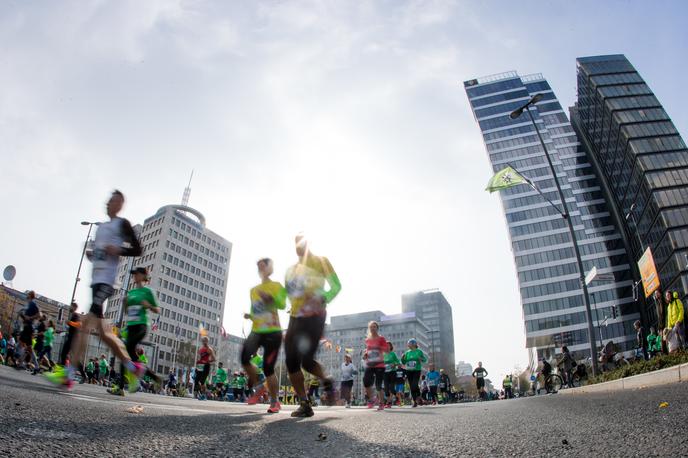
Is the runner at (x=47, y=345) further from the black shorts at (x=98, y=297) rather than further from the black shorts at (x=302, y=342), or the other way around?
the black shorts at (x=302, y=342)

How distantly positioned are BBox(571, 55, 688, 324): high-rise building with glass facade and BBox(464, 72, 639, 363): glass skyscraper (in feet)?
14.8

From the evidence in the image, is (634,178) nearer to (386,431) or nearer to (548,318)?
(548,318)

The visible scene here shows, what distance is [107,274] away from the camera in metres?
4.20

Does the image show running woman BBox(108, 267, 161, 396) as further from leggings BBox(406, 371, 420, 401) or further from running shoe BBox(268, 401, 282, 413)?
leggings BBox(406, 371, 420, 401)

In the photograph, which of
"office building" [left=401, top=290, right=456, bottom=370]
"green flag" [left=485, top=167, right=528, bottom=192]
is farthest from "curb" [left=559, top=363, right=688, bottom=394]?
"office building" [left=401, top=290, right=456, bottom=370]

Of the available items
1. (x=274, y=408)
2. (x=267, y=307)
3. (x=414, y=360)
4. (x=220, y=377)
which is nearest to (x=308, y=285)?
(x=267, y=307)

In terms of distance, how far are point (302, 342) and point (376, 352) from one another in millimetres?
4943

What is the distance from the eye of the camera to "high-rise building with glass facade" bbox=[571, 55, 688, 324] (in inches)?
1853

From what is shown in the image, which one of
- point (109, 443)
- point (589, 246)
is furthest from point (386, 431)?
point (589, 246)

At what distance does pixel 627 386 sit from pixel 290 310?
6.92 meters

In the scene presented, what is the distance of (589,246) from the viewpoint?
75.2 metres

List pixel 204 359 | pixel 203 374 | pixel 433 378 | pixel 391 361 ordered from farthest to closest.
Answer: pixel 433 378
pixel 203 374
pixel 204 359
pixel 391 361

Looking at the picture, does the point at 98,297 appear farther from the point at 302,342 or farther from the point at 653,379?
the point at 653,379

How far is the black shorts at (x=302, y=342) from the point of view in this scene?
4.15 meters
